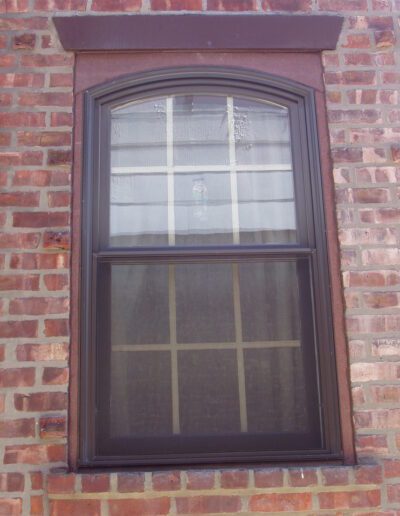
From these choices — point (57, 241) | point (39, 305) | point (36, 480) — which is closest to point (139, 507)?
point (36, 480)

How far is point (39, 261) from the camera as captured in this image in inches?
97.2

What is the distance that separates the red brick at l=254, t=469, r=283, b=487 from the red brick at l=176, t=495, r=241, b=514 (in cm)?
11

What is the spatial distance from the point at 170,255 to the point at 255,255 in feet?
1.28

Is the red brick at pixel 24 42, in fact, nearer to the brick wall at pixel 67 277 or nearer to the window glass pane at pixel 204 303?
the brick wall at pixel 67 277

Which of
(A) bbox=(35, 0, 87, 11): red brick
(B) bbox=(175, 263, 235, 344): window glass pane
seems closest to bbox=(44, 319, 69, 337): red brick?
(B) bbox=(175, 263, 235, 344): window glass pane

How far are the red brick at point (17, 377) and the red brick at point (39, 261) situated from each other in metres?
0.44

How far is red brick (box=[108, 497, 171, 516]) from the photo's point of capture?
7.24 ft

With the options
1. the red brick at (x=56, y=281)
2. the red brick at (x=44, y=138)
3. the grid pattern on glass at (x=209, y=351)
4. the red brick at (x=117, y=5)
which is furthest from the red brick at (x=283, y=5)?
the red brick at (x=56, y=281)

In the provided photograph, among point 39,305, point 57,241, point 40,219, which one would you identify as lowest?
point 39,305

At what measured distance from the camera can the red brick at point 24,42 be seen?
2.71m

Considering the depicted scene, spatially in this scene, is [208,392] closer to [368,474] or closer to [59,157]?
[368,474]

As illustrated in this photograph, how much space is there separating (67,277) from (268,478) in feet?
3.90

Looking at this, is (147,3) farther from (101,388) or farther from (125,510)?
(125,510)

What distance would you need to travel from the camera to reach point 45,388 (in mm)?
2346
